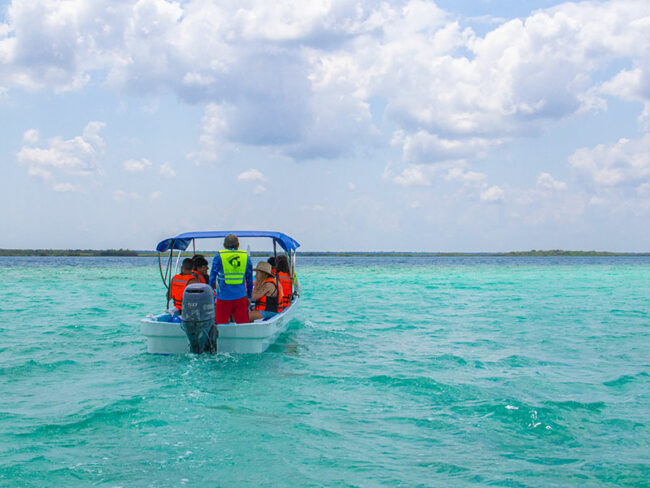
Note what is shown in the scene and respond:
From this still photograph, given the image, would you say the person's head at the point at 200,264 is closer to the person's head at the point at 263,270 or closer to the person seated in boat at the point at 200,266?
A: the person seated in boat at the point at 200,266

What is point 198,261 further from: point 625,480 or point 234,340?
point 625,480

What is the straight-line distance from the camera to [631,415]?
720 centimetres

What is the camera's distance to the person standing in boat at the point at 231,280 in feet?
33.4

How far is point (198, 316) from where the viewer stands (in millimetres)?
9609

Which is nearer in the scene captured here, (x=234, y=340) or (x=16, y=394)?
(x=16, y=394)

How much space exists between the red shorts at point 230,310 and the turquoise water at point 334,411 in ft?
2.47

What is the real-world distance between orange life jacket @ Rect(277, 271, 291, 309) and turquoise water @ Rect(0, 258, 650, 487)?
0.97 metres

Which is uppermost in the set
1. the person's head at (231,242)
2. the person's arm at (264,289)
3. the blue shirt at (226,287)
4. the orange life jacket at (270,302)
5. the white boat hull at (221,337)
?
the person's head at (231,242)

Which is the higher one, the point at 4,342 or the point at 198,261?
the point at 198,261

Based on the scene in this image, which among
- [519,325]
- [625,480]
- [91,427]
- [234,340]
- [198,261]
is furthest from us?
[519,325]

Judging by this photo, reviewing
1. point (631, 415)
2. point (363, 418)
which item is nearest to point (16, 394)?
point (363, 418)

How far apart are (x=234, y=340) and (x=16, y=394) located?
3.72 metres

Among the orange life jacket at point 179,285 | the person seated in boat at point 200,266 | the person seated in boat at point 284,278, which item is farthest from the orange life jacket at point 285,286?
the orange life jacket at point 179,285

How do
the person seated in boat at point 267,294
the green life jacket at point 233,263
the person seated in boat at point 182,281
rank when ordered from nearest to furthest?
the green life jacket at point 233,263
the person seated in boat at point 182,281
the person seated in boat at point 267,294
